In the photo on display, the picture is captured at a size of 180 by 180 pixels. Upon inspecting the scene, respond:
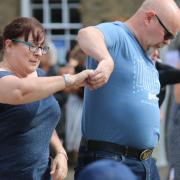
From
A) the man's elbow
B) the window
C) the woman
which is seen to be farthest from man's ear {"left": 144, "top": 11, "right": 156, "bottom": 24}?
the window

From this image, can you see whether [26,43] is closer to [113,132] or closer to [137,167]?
[113,132]

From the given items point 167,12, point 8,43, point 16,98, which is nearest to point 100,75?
point 16,98

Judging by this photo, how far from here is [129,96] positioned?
3771 millimetres

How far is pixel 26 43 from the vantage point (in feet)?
11.9

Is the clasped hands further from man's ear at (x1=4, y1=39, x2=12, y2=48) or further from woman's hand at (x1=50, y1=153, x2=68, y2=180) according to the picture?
woman's hand at (x1=50, y1=153, x2=68, y2=180)

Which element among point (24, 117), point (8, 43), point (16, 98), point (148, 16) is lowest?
point (24, 117)

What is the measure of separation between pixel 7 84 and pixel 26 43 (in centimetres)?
41

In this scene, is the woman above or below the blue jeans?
above

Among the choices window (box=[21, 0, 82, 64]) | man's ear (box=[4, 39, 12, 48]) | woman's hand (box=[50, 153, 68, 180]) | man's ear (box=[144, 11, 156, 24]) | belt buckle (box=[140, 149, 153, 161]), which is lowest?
window (box=[21, 0, 82, 64])

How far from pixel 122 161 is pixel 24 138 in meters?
0.57

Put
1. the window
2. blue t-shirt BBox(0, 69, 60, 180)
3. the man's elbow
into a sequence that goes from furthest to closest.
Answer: the window → blue t-shirt BBox(0, 69, 60, 180) → the man's elbow

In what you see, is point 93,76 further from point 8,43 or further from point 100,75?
point 8,43

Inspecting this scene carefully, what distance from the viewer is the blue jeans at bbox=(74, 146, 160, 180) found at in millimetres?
3831

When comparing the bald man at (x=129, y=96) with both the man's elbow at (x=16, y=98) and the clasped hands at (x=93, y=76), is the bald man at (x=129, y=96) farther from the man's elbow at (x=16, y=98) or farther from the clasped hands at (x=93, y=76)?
the man's elbow at (x=16, y=98)
